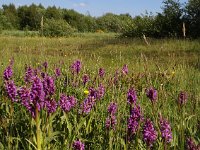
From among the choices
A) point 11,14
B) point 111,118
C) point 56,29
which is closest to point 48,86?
point 111,118

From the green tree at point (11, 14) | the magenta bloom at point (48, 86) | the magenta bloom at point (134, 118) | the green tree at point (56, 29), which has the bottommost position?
the magenta bloom at point (134, 118)

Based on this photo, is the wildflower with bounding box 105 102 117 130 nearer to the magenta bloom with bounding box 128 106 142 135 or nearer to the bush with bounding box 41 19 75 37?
the magenta bloom with bounding box 128 106 142 135

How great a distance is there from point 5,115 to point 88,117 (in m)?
0.72

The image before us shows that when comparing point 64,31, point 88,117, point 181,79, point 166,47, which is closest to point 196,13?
point 166,47

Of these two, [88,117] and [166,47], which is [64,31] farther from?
[88,117]

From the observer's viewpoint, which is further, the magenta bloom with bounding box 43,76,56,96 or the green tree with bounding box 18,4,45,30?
the green tree with bounding box 18,4,45,30

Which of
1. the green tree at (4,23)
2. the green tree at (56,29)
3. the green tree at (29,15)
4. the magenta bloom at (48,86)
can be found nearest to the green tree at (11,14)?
the green tree at (29,15)

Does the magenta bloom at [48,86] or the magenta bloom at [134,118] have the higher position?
the magenta bloom at [48,86]

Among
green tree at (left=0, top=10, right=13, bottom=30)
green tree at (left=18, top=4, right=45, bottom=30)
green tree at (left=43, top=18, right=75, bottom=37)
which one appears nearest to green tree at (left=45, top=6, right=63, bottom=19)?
green tree at (left=18, top=4, right=45, bottom=30)

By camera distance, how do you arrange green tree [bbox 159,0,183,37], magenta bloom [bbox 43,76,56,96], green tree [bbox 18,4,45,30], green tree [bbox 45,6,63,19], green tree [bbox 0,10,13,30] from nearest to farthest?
magenta bloom [bbox 43,76,56,96] → green tree [bbox 159,0,183,37] → green tree [bbox 0,10,13,30] → green tree [bbox 18,4,45,30] → green tree [bbox 45,6,63,19]

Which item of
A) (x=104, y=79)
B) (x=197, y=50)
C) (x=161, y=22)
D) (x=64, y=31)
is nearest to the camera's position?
(x=104, y=79)

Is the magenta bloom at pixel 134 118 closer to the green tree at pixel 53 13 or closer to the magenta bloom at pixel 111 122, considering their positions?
the magenta bloom at pixel 111 122

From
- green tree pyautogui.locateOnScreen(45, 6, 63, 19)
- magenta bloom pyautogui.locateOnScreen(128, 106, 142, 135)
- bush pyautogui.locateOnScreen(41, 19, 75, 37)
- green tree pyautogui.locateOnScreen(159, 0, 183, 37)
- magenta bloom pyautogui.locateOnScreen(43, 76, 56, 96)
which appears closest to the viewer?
magenta bloom pyautogui.locateOnScreen(128, 106, 142, 135)

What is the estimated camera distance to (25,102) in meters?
2.77
